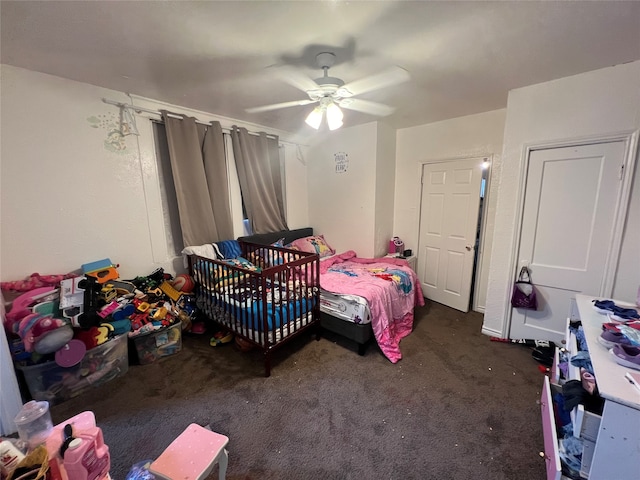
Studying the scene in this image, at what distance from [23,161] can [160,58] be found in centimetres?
131

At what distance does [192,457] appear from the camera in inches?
41.3

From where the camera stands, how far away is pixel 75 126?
2139 mm

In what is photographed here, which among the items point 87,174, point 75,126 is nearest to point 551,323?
point 87,174

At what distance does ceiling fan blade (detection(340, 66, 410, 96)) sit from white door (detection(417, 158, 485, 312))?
155 cm

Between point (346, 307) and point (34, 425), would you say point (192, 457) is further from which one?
point (346, 307)

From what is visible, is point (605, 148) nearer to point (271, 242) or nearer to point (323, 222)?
point (323, 222)

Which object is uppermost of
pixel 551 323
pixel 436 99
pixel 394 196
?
pixel 436 99

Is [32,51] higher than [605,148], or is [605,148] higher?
[32,51]

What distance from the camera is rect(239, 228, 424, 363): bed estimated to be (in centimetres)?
233

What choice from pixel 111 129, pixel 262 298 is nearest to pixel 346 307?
pixel 262 298

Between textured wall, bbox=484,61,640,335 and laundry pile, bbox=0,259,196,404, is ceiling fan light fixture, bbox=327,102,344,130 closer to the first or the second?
textured wall, bbox=484,61,640,335

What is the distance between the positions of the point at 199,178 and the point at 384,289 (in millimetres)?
2240

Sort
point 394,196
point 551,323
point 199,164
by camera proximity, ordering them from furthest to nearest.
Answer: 1. point 394,196
2. point 199,164
3. point 551,323

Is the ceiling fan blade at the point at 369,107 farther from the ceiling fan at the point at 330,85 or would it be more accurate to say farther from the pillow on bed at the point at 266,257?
the pillow on bed at the point at 266,257
